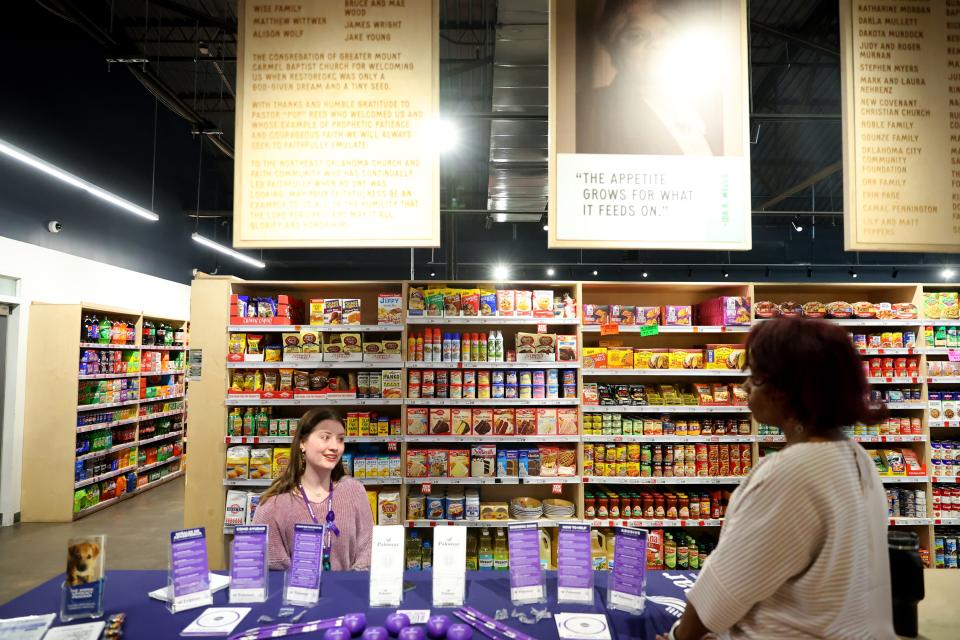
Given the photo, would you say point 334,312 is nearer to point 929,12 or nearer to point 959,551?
point 929,12

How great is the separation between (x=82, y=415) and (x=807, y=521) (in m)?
9.00

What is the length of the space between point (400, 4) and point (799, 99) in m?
9.08

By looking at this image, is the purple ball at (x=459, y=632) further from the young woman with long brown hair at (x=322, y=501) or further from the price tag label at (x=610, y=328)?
the price tag label at (x=610, y=328)

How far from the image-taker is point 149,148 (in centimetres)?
989

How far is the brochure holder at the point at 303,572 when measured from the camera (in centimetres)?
199

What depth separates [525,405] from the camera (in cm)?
482

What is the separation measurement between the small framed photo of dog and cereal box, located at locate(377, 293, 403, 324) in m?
3.07

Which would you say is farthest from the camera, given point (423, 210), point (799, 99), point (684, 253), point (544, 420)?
point (684, 253)

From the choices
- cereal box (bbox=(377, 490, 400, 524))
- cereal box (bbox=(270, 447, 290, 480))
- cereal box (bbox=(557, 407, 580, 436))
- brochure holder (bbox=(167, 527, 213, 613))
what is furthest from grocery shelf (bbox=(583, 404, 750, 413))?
brochure holder (bbox=(167, 527, 213, 613))

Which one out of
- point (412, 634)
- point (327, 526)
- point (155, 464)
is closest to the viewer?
point (412, 634)

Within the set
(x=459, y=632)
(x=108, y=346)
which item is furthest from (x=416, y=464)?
(x=108, y=346)

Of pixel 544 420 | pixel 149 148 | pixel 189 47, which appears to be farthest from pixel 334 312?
pixel 149 148

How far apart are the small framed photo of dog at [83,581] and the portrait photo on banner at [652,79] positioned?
101 inches

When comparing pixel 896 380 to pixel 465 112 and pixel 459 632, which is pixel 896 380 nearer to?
pixel 459 632
